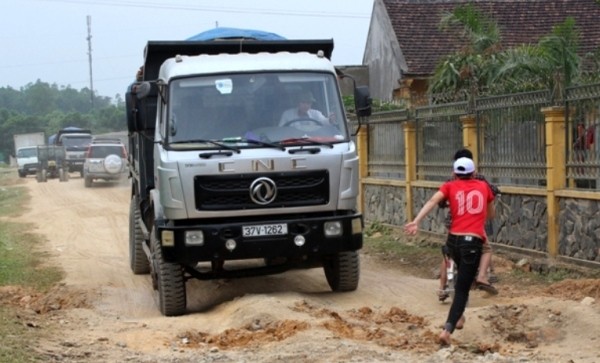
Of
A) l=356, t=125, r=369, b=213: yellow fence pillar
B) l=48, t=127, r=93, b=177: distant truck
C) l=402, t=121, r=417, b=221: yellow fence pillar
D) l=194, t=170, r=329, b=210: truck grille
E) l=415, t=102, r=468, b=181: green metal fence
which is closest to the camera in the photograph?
l=194, t=170, r=329, b=210: truck grille

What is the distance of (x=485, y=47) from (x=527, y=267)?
396 inches

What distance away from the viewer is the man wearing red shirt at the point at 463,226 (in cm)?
823

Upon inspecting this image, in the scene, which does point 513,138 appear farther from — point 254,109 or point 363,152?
point 363,152

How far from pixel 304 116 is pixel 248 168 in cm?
99

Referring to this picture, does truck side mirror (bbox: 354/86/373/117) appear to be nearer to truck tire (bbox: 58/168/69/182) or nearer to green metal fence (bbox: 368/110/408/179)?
green metal fence (bbox: 368/110/408/179)

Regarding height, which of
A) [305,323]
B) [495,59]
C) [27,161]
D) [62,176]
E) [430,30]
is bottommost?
[62,176]

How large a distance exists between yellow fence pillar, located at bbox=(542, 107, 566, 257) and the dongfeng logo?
3809 millimetres

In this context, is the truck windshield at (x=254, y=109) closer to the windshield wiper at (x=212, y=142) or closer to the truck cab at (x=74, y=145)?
the windshield wiper at (x=212, y=142)

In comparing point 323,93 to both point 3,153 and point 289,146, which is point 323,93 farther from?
point 3,153

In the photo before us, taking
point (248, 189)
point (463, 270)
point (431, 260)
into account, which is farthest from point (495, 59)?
point (463, 270)

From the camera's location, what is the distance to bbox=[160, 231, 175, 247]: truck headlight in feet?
33.7

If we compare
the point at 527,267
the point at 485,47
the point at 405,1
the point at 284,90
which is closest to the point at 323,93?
the point at 284,90

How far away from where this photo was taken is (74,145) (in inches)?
1919

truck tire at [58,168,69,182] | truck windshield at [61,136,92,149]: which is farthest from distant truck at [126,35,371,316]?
truck windshield at [61,136,92,149]
